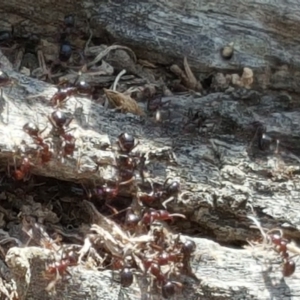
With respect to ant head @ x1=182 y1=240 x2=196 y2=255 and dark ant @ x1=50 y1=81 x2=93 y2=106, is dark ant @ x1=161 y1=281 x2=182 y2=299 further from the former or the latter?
dark ant @ x1=50 y1=81 x2=93 y2=106

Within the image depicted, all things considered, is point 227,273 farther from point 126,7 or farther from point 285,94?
point 126,7

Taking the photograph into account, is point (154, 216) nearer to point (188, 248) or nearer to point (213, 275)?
point (188, 248)

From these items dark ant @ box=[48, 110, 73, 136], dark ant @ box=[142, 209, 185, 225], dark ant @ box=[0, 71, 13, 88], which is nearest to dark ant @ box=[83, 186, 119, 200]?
dark ant @ box=[142, 209, 185, 225]

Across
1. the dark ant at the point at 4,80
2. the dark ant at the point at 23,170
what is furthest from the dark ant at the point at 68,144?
the dark ant at the point at 4,80

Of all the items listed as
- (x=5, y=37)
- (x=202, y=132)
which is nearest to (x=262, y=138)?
(x=202, y=132)

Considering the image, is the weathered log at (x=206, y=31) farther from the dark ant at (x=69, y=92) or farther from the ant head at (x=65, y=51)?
the dark ant at (x=69, y=92)

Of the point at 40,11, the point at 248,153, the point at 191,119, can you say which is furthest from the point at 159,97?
the point at 40,11
